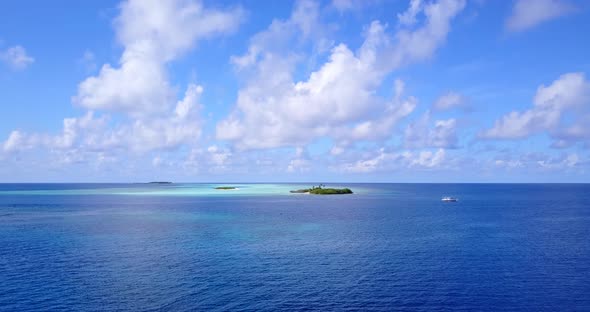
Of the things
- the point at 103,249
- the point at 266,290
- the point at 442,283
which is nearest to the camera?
the point at 266,290

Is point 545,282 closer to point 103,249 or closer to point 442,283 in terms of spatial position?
point 442,283

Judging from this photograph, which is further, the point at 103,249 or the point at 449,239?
the point at 449,239

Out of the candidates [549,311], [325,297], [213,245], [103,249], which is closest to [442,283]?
[549,311]

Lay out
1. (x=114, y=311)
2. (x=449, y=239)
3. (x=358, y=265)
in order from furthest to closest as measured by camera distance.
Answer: (x=449, y=239), (x=358, y=265), (x=114, y=311)

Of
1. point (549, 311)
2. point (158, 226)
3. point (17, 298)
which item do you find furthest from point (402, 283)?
point (158, 226)

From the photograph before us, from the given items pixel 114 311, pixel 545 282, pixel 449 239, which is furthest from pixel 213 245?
pixel 545 282

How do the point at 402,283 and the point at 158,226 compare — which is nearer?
the point at 402,283

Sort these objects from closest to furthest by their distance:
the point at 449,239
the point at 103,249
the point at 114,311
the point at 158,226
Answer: the point at 114,311
the point at 103,249
the point at 449,239
the point at 158,226

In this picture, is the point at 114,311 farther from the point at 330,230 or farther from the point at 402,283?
the point at 330,230

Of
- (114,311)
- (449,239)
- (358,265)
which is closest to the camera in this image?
(114,311)
